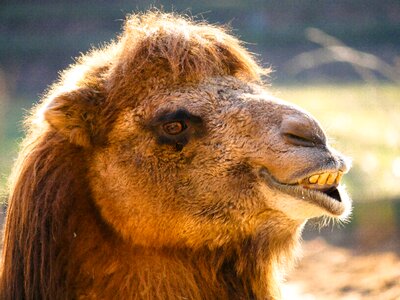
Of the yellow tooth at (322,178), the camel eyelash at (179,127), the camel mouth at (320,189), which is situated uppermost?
the camel eyelash at (179,127)

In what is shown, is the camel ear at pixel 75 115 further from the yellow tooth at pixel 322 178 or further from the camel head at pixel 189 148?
the yellow tooth at pixel 322 178

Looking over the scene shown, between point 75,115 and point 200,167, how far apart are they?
0.72m

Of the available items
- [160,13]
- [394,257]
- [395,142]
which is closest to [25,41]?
[395,142]

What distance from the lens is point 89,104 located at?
4.82m

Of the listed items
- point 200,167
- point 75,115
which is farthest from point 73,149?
point 200,167

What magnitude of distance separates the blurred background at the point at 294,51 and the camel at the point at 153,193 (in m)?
6.03

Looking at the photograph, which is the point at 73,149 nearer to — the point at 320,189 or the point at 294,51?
the point at 320,189

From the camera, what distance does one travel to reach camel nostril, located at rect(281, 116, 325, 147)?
4.37m

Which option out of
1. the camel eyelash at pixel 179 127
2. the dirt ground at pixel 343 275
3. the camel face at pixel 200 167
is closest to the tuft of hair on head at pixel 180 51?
Result: the camel face at pixel 200 167

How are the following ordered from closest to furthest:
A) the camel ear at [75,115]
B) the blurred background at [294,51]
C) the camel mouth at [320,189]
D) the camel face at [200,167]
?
the camel mouth at [320,189]
the camel face at [200,167]
the camel ear at [75,115]
the blurred background at [294,51]

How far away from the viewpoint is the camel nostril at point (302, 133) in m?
4.37

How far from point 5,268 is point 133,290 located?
2.27 feet

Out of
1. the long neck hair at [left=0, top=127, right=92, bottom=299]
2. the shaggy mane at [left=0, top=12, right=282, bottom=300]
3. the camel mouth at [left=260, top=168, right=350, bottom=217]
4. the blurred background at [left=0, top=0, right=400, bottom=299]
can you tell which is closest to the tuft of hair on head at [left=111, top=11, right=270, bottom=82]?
the shaggy mane at [left=0, top=12, right=282, bottom=300]

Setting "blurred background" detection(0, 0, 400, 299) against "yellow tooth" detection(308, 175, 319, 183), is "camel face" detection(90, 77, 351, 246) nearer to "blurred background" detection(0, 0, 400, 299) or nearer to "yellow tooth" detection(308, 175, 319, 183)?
"yellow tooth" detection(308, 175, 319, 183)
